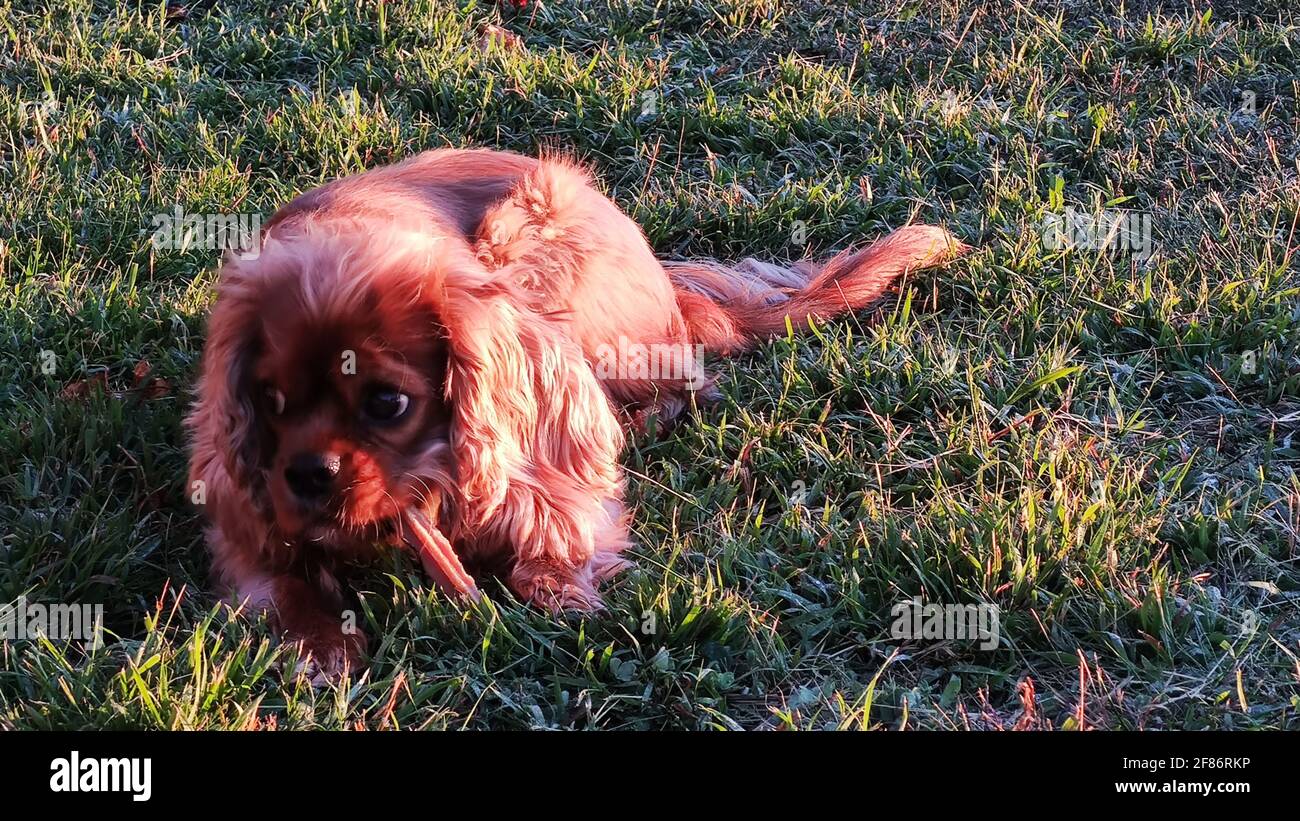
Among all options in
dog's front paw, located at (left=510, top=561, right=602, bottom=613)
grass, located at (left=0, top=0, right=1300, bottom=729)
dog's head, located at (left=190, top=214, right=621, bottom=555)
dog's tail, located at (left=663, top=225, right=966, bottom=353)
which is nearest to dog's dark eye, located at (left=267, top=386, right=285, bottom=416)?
dog's head, located at (left=190, top=214, right=621, bottom=555)

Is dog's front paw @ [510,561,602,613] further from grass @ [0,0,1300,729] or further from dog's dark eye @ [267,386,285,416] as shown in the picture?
dog's dark eye @ [267,386,285,416]

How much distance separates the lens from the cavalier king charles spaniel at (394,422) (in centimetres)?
296

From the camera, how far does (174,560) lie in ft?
11.1

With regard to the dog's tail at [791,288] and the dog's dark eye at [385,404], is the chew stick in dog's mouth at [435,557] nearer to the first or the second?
the dog's dark eye at [385,404]

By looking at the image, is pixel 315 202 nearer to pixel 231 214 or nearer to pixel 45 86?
pixel 231 214

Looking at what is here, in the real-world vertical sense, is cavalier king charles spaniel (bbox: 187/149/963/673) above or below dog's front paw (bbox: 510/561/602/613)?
above

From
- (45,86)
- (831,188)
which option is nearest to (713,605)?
(831,188)

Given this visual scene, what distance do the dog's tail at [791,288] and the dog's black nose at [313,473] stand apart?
170 centimetres

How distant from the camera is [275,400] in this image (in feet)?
10.00

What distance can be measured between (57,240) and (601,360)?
7.51 ft

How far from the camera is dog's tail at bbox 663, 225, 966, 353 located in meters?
4.34

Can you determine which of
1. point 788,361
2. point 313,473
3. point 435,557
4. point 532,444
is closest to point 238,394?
point 313,473

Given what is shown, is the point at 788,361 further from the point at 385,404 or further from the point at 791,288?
the point at 385,404

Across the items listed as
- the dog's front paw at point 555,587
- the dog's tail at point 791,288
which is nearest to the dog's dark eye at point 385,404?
the dog's front paw at point 555,587
